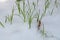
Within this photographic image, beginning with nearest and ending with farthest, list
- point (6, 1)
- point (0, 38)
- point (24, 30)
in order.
A: point (0, 38)
point (24, 30)
point (6, 1)

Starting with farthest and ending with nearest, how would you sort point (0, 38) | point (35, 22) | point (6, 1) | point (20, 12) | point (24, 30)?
point (6, 1)
point (20, 12)
point (35, 22)
point (24, 30)
point (0, 38)

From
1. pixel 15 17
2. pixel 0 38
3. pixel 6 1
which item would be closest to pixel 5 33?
pixel 0 38

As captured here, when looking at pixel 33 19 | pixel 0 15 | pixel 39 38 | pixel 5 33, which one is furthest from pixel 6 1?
pixel 39 38

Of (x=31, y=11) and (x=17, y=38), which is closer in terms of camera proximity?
(x=17, y=38)

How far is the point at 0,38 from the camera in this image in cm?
150

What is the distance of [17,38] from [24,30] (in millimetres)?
138

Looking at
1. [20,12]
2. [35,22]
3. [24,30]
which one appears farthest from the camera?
[20,12]

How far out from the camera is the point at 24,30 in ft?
5.30

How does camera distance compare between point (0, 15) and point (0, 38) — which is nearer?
point (0, 38)

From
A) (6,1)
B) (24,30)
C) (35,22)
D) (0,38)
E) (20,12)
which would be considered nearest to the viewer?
(0,38)

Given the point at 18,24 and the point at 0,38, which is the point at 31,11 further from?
the point at 0,38

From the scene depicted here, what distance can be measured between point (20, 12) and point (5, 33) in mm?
351

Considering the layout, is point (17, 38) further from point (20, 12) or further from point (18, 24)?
point (20, 12)

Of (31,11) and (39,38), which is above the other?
(31,11)
